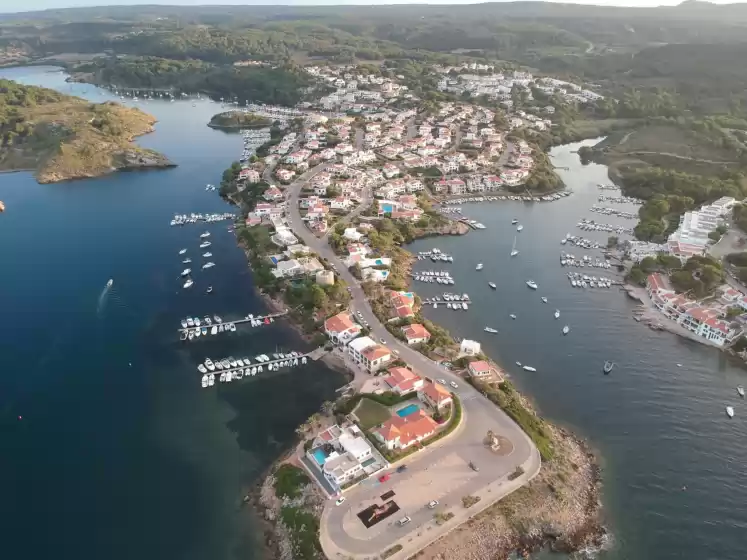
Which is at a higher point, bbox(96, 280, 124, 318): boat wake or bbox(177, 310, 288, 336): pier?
bbox(177, 310, 288, 336): pier

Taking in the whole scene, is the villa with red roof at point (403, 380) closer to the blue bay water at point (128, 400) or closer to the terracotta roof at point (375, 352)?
the terracotta roof at point (375, 352)

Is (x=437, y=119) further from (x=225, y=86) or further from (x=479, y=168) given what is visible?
(x=225, y=86)

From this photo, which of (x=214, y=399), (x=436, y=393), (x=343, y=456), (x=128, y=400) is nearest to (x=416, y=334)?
(x=436, y=393)

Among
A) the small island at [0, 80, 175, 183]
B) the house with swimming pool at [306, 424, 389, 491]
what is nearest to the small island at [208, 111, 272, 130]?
the small island at [0, 80, 175, 183]

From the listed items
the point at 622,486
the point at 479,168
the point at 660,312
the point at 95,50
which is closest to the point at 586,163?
the point at 479,168

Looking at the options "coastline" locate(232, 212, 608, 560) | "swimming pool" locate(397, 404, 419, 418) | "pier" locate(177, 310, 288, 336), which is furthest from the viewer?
"pier" locate(177, 310, 288, 336)

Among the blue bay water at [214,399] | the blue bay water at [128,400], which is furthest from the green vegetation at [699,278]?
the blue bay water at [128,400]

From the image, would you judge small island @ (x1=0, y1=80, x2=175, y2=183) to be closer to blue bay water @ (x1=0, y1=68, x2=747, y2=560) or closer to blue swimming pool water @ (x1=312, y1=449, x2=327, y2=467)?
blue bay water @ (x1=0, y1=68, x2=747, y2=560)

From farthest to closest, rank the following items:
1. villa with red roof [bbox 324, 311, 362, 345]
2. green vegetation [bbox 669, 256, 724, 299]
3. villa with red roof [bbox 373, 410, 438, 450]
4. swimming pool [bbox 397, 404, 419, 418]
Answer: green vegetation [bbox 669, 256, 724, 299], villa with red roof [bbox 324, 311, 362, 345], swimming pool [bbox 397, 404, 419, 418], villa with red roof [bbox 373, 410, 438, 450]
